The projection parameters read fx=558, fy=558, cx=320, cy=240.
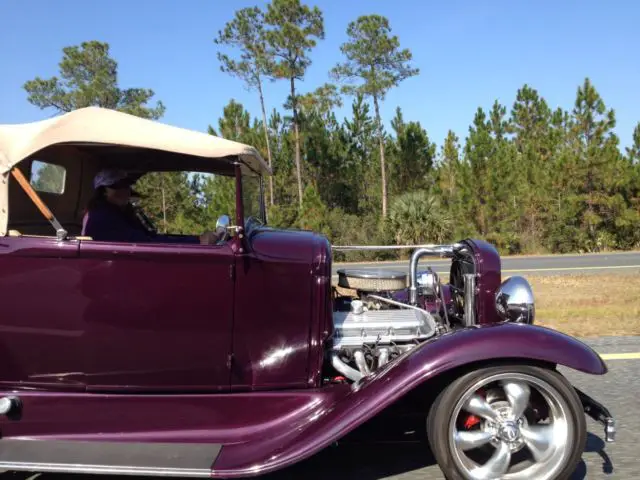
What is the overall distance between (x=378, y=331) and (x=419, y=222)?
16794 millimetres

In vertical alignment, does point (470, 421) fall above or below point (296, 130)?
below

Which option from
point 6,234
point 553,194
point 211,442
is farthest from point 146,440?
point 553,194

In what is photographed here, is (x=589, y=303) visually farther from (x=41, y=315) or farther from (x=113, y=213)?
(x=41, y=315)

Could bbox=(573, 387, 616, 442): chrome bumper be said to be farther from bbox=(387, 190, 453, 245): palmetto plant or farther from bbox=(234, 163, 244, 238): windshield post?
bbox=(387, 190, 453, 245): palmetto plant

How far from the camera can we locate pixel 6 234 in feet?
9.36

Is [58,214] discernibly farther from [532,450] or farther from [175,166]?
[532,450]

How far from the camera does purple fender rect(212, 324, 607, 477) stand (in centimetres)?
265

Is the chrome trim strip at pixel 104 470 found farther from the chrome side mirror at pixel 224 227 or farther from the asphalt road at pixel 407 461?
the chrome side mirror at pixel 224 227

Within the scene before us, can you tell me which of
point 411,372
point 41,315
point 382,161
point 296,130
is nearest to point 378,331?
point 411,372

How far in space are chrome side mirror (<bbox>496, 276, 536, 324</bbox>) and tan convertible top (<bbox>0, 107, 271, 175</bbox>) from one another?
1.71m

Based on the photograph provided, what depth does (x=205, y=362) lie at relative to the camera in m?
2.96

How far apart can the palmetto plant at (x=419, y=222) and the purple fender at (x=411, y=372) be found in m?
16.9

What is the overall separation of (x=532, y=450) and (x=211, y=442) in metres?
1.61

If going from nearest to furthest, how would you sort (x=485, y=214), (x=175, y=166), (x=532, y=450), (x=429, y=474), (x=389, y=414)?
(x=532, y=450), (x=429, y=474), (x=389, y=414), (x=175, y=166), (x=485, y=214)
